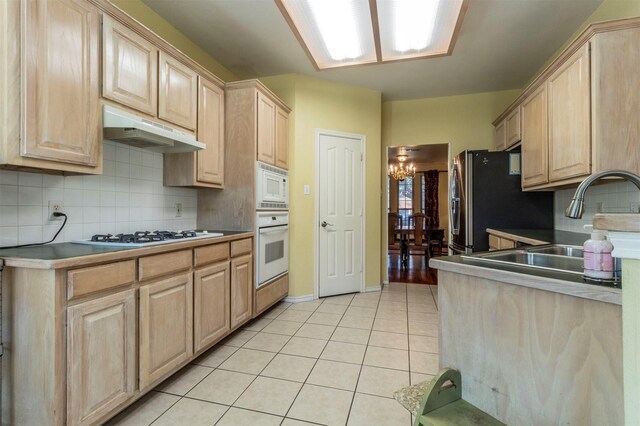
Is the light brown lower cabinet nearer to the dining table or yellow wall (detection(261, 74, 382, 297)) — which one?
yellow wall (detection(261, 74, 382, 297))

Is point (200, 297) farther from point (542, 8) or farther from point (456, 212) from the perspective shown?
point (542, 8)

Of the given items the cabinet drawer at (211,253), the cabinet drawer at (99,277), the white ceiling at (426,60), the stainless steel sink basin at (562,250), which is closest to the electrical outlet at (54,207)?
the cabinet drawer at (99,277)

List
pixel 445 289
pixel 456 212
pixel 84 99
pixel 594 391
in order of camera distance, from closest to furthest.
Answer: pixel 594 391, pixel 445 289, pixel 84 99, pixel 456 212

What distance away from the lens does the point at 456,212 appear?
3.81m

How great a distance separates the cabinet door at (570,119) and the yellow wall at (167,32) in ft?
10.6

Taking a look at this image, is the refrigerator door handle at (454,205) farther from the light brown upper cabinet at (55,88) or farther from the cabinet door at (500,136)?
the light brown upper cabinet at (55,88)

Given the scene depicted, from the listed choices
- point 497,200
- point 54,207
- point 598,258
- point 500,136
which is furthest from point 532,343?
point 500,136

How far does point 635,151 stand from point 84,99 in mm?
3302

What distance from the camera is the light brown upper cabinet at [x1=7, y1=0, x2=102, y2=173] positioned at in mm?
1332

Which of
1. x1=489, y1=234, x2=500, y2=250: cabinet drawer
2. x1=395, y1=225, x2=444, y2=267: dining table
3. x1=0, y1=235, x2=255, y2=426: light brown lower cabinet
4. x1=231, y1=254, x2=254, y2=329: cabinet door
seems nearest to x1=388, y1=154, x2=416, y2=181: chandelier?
x1=395, y1=225, x2=444, y2=267: dining table

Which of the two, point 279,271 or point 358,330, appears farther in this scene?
point 279,271

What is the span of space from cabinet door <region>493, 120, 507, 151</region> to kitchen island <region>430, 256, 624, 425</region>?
3.30 m

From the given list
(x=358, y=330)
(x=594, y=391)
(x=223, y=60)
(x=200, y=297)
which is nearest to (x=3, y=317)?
(x=200, y=297)

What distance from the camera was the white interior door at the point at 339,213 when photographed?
12.3ft
